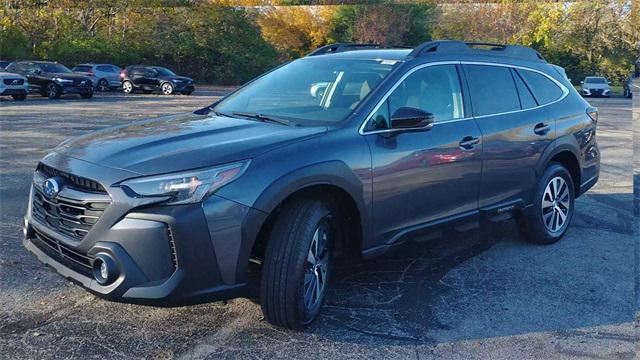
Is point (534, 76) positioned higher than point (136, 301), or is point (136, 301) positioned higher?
point (534, 76)

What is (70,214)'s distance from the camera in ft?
11.5

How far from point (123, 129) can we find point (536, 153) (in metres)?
3.62

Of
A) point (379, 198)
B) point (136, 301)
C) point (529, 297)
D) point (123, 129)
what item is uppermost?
point (123, 129)

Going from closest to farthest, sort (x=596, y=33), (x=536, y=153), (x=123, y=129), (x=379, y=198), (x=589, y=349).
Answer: (x=589, y=349), (x=379, y=198), (x=123, y=129), (x=536, y=153), (x=596, y=33)

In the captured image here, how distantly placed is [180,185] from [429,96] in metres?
2.28

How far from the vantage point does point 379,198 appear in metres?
4.10

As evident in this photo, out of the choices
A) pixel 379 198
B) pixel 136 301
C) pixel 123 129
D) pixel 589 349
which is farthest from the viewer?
pixel 123 129

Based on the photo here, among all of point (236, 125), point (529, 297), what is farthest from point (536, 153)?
point (236, 125)

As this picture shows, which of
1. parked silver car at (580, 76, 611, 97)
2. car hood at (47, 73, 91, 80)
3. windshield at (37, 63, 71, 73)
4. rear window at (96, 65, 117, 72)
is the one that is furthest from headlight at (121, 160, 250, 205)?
parked silver car at (580, 76, 611, 97)

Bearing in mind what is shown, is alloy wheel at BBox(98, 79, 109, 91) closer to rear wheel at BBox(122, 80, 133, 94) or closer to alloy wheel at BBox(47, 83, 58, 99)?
rear wheel at BBox(122, 80, 133, 94)

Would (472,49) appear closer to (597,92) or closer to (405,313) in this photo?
(405,313)

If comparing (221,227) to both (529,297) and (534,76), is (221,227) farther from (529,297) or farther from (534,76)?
(534,76)

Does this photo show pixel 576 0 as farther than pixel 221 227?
Yes

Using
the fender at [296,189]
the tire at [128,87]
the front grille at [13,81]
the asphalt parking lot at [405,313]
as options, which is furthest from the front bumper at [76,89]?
the fender at [296,189]
